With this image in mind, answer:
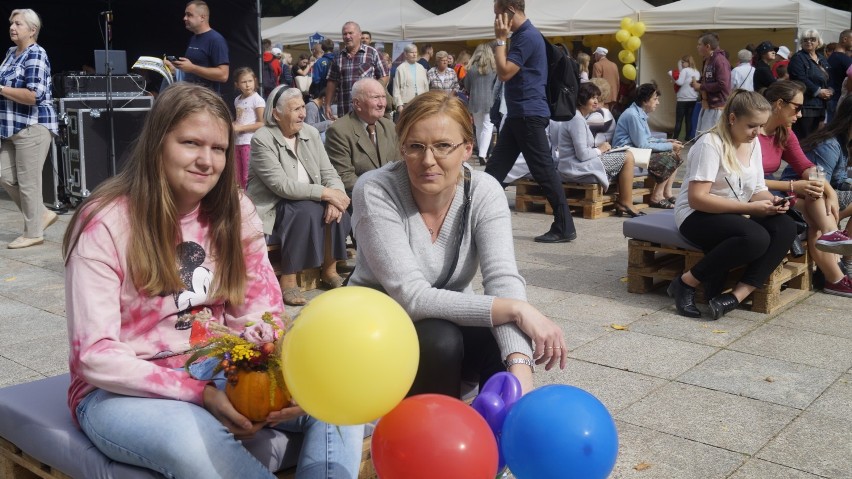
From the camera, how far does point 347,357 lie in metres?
2.18

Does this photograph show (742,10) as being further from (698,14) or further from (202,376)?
(202,376)

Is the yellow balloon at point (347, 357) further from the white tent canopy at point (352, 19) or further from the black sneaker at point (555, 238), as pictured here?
the white tent canopy at point (352, 19)

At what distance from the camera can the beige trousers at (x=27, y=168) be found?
307 inches

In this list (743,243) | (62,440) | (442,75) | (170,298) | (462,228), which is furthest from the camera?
(442,75)

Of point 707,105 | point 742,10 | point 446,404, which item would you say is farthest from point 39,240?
point 742,10

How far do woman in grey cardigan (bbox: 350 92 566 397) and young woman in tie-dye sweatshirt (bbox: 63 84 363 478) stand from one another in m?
0.46

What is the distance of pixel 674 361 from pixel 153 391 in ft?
10.1

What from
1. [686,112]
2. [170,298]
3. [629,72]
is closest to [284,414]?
[170,298]

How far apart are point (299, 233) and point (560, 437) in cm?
398

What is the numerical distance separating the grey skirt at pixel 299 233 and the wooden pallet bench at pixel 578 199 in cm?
391

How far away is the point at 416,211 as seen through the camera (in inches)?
126

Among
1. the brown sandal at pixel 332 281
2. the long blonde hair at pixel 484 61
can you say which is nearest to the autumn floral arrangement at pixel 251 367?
the brown sandal at pixel 332 281

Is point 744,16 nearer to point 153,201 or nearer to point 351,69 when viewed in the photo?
point 351,69

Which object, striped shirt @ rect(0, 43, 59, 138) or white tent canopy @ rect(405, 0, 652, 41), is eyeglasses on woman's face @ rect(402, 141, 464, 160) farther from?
white tent canopy @ rect(405, 0, 652, 41)
